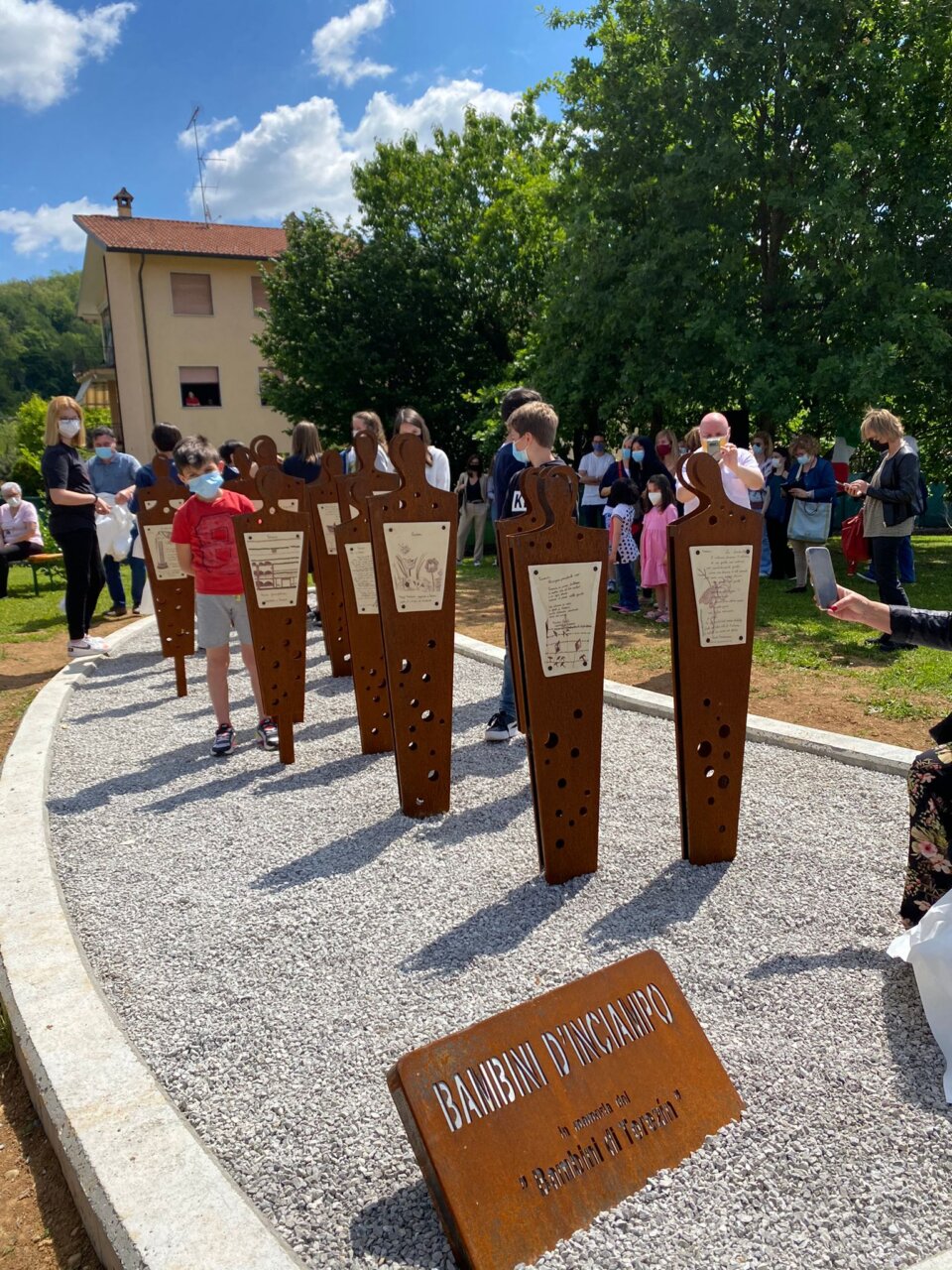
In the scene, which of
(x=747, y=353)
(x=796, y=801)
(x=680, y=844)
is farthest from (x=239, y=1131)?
(x=747, y=353)

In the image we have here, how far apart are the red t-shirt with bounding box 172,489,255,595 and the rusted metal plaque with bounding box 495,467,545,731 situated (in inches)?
72.1

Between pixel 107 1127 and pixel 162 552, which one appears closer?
pixel 107 1127

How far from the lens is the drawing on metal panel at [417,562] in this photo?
13.9ft

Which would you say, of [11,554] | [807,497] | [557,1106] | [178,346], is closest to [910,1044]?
[557,1106]

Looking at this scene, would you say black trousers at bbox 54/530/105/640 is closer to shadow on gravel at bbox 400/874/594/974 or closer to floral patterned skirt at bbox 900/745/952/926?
shadow on gravel at bbox 400/874/594/974

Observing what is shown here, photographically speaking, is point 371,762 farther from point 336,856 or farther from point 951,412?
point 951,412

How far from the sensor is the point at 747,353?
12828 mm

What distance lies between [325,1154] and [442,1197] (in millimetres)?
476

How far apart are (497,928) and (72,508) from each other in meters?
6.17

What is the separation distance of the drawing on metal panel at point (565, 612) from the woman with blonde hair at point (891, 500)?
4850 millimetres

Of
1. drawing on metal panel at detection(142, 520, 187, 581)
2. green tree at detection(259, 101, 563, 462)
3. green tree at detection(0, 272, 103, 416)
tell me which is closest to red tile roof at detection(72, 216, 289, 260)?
green tree at detection(259, 101, 563, 462)

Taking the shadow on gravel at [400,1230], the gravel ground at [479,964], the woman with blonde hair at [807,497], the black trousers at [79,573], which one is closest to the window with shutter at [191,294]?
the woman with blonde hair at [807,497]

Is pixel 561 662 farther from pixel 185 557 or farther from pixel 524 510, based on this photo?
pixel 185 557

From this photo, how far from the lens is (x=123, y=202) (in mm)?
38062
